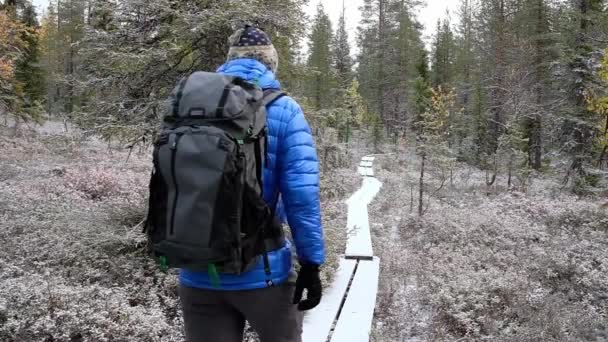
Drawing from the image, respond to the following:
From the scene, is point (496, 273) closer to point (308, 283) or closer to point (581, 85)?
point (308, 283)

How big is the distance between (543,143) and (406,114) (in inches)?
681

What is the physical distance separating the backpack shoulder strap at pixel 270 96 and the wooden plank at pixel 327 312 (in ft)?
12.7

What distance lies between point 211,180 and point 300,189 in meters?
0.44

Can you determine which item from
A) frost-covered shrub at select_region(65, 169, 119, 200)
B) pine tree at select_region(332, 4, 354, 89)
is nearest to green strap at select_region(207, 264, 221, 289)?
frost-covered shrub at select_region(65, 169, 119, 200)

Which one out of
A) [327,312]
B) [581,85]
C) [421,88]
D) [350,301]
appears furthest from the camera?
[421,88]

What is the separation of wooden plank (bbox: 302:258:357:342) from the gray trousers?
3305 mm

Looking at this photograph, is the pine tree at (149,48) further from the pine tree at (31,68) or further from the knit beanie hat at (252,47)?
the pine tree at (31,68)

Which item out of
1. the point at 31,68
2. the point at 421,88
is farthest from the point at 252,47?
the point at 421,88

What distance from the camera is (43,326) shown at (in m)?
4.71

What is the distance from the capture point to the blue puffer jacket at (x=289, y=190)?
2.32 meters

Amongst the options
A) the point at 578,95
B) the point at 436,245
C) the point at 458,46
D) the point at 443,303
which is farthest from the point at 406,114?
the point at 443,303

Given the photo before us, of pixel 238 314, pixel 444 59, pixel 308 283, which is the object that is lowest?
pixel 238 314

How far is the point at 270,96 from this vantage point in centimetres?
242

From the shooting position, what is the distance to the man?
7.63 feet
